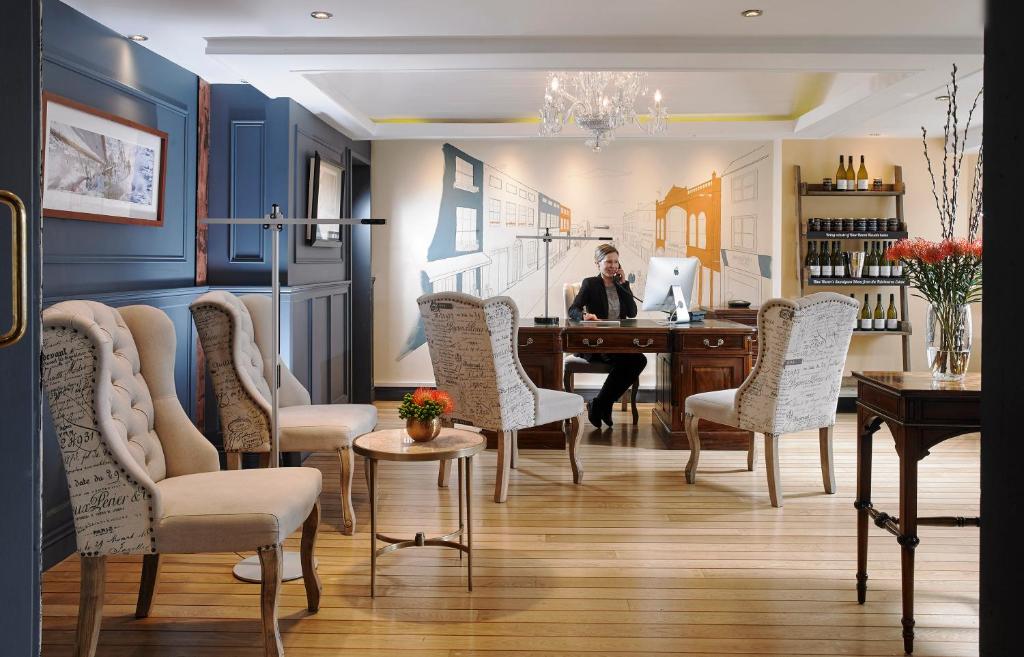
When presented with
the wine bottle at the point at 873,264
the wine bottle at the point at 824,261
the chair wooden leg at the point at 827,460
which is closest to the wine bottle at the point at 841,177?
the wine bottle at the point at 824,261

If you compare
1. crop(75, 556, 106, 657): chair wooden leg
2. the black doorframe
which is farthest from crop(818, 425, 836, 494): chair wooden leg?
the black doorframe

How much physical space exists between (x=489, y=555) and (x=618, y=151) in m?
5.00

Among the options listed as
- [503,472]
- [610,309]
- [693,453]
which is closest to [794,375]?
[693,453]

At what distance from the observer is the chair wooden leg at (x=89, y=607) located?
2.61m

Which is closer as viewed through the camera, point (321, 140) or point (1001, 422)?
point (1001, 422)

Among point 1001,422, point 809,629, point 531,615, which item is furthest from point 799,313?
point 1001,422

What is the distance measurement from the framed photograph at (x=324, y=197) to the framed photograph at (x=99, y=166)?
1368mm

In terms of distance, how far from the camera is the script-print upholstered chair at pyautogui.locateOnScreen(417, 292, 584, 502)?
4.64 meters

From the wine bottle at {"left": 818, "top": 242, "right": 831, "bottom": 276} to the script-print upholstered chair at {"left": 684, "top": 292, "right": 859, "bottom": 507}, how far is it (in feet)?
9.88

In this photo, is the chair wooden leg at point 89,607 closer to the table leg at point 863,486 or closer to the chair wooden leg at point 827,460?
the table leg at point 863,486

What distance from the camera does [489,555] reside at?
388 cm

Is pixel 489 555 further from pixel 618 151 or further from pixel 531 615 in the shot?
pixel 618 151

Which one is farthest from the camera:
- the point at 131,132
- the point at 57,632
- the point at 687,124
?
the point at 687,124

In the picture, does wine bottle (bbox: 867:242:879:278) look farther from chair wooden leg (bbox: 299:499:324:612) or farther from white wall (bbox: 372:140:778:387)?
chair wooden leg (bbox: 299:499:324:612)
